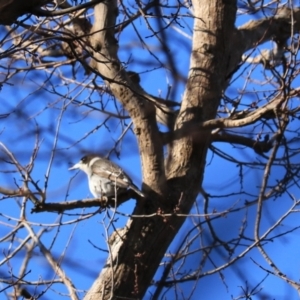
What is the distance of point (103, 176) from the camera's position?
5.06 m

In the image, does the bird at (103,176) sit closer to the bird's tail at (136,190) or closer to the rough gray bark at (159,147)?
the bird's tail at (136,190)

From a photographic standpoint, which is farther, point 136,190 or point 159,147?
point 159,147

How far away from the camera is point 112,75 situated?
4797 millimetres

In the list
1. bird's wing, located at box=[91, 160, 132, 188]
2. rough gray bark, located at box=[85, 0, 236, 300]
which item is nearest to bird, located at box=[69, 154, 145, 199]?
bird's wing, located at box=[91, 160, 132, 188]

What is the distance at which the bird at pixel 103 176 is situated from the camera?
15.2ft

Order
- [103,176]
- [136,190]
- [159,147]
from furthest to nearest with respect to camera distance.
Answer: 1. [103,176]
2. [159,147]
3. [136,190]

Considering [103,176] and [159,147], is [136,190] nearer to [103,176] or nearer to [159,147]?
[159,147]

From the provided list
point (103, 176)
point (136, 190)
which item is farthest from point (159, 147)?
point (103, 176)

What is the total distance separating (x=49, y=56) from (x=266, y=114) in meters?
2.51

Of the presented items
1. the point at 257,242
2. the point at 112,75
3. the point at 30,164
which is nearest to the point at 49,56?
the point at 112,75

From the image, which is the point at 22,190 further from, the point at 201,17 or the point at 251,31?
the point at 251,31

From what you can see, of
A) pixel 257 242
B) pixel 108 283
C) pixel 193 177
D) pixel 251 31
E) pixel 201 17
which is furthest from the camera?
pixel 251 31

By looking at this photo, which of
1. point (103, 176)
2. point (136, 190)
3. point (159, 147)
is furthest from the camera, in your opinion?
point (103, 176)

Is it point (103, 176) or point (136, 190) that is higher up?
point (103, 176)
